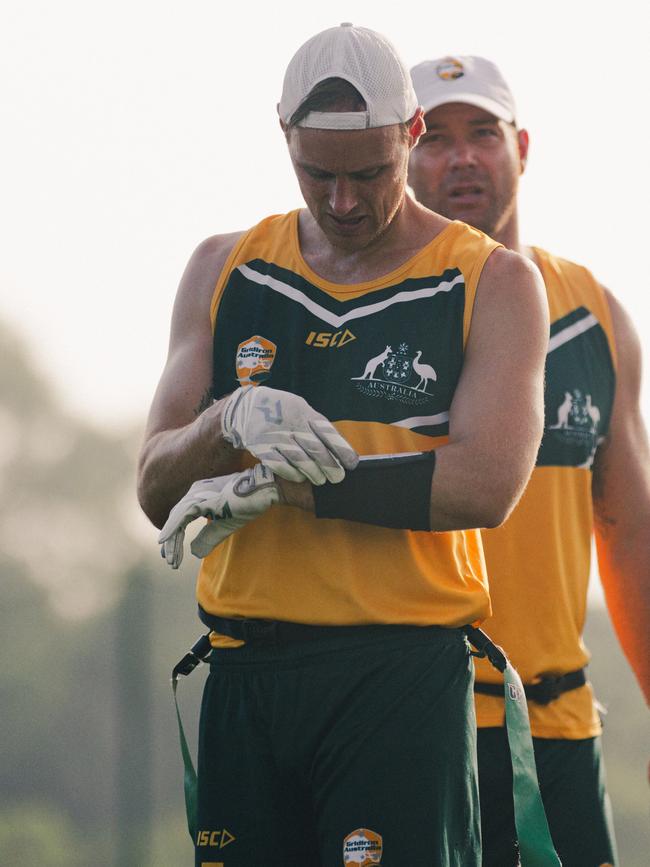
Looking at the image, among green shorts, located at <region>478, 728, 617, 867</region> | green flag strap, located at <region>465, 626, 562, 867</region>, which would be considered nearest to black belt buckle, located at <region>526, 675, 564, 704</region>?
green shorts, located at <region>478, 728, 617, 867</region>

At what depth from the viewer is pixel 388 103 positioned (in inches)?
142

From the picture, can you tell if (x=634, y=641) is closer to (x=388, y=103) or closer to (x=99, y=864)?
(x=388, y=103)

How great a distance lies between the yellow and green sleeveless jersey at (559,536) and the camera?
4641 millimetres

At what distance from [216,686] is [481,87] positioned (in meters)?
2.55

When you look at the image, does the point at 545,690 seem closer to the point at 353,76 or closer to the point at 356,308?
the point at 356,308

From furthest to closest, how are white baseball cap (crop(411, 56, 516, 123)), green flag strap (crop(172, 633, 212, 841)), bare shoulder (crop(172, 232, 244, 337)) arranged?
white baseball cap (crop(411, 56, 516, 123)) → bare shoulder (crop(172, 232, 244, 337)) → green flag strap (crop(172, 633, 212, 841))

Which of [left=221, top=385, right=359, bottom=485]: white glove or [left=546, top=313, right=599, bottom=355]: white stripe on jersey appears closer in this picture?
[left=221, top=385, right=359, bottom=485]: white glove

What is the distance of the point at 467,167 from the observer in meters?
5.09

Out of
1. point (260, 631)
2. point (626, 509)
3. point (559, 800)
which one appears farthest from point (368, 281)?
→ point (559, 800)

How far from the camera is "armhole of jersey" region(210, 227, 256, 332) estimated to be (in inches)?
150

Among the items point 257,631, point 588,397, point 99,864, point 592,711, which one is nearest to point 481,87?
point 588,397

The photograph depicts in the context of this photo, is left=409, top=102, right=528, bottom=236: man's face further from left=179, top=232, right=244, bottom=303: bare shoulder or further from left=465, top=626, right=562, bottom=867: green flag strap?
left=465, top=626, right=562, bottom=867: green flag strap

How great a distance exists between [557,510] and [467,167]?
1213 mm

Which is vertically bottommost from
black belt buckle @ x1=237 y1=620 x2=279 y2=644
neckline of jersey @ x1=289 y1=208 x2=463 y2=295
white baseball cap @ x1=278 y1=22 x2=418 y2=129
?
black belt buckle @ x1=237 y1=620 x2=279 y2=644
